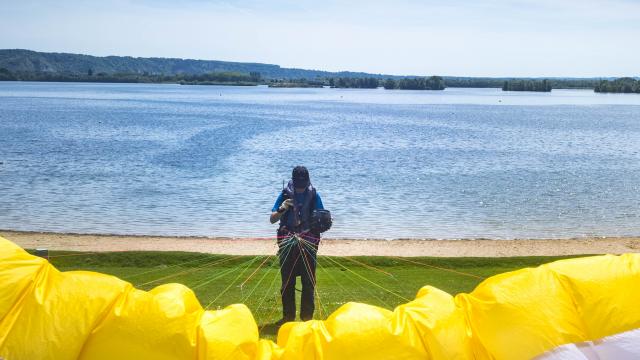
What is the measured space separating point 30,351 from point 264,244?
1637cm

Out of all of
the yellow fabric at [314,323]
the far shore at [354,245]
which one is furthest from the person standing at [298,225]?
the far shore at [354,245]


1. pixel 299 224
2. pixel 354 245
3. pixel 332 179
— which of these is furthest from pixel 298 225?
pixel 332 179

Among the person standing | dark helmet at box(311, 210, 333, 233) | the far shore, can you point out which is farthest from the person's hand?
the far shore

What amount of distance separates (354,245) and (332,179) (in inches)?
811

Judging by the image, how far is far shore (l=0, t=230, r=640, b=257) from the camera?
1936 cm

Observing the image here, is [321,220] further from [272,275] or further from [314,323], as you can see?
[272,275]

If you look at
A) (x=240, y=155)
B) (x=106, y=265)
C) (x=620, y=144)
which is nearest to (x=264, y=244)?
(x=106, y=265)

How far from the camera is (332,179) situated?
4134 centimetres

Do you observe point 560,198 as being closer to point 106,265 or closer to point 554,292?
point 106,265

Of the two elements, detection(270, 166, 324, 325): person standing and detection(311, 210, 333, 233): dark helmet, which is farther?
detection(270, 166, 324, 325): person standing

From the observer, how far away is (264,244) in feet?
68.9

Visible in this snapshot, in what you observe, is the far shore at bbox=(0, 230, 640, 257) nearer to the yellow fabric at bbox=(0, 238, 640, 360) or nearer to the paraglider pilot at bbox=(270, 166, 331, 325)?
the paraglider pilot at bbox=(270, 166, 331, 325)

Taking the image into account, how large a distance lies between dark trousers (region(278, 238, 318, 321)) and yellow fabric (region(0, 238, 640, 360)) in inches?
151

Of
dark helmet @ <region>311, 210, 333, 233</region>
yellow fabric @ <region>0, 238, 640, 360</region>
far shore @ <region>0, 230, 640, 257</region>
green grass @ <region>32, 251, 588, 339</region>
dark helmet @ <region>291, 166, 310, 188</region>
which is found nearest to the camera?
yellow fabric @ <region>0, 238, 640, 360</region>
